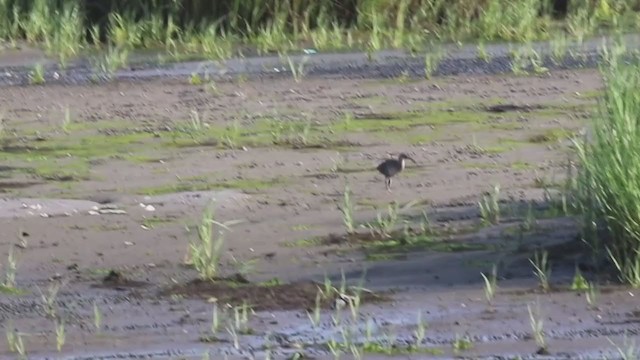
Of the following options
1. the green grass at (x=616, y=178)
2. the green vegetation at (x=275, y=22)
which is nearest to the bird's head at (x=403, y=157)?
the green grass at (x=616, y=178)

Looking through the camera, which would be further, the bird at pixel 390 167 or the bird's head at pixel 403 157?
the bird's head at pixel 403 157

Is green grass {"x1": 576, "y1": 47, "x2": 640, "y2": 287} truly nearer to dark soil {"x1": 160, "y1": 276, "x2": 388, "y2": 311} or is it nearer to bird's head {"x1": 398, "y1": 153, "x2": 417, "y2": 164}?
dark soil {"x1": 160, "y1": 276, "x2": 388, "y2": 311}

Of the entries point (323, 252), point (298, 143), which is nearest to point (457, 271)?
point (323, 252)

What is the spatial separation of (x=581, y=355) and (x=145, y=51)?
31.8 ft

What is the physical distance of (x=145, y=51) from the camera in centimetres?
1497

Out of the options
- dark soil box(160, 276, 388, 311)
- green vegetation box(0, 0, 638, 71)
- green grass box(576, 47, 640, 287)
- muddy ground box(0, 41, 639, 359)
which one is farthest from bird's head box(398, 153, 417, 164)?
green vegetation box(0, 0, 638, 71)

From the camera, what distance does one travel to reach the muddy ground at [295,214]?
612 centimetres

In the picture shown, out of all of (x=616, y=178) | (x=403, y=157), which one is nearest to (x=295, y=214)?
(x=403, y=157)

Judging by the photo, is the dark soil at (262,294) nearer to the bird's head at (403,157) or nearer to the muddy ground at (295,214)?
the muddy ground at (295,214)

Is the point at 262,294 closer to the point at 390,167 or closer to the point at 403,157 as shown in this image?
the point at 390,167

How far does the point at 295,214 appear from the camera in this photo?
27.0ft

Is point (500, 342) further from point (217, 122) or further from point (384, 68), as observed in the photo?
point (384, 68)

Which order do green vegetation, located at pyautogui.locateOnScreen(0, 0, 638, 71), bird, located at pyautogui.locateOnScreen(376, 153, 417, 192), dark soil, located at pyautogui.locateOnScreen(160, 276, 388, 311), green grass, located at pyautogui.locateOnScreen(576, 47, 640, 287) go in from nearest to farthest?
dark soil, located at pyautogui.locateOnScreen(160, 276, 388, 311) → green grass, located at pyautogui.locateOnScreen(576, 47, 640, 287) → bird, located at pyautogui.locateOnScreen(376, 153, 417, 192) → green vegetation, located at pyautogui.locateOnScreen(0, 0, 638, 71)

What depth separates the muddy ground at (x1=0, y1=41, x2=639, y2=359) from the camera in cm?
612
